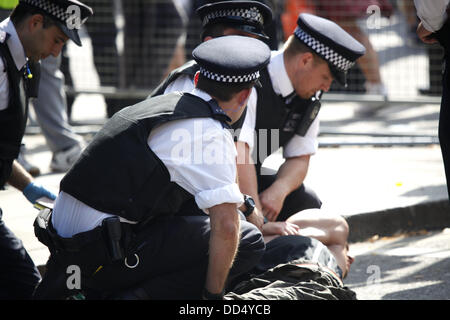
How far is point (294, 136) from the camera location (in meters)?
4.38

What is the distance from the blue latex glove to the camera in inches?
150

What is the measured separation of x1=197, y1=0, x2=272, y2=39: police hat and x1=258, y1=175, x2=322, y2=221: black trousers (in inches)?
28.4

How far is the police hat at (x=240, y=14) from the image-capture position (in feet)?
13.7

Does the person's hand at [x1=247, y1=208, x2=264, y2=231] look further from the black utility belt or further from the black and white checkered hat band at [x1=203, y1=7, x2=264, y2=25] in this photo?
the black and white checkered hat band at [x1=203, y1=7, x2=264, y2=25]

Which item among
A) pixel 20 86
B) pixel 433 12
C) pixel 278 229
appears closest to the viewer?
pixel 433 12

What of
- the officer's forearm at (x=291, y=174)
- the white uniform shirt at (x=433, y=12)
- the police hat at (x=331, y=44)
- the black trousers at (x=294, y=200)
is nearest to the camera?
the white uniform shirt at (x=433, y=12)

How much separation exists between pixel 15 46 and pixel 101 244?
0.99 metres

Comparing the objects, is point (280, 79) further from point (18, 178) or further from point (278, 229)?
point (18, 178)

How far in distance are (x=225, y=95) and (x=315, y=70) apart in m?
1.01

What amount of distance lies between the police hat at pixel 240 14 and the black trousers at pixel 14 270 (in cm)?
145
